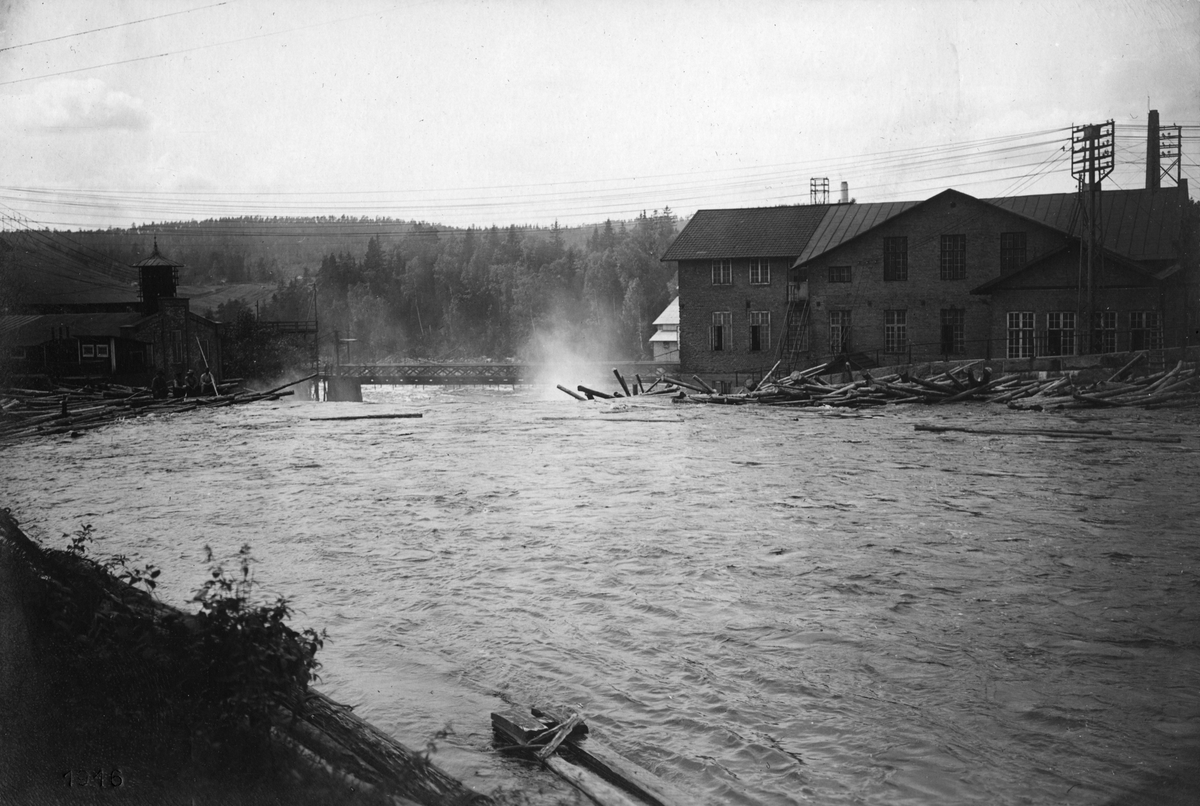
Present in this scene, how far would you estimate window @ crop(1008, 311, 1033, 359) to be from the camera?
1454 inches

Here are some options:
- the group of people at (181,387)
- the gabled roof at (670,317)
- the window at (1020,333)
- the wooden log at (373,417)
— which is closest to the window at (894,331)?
the window at (1020,333)

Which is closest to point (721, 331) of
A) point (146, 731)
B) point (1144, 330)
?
point (1144, 330)

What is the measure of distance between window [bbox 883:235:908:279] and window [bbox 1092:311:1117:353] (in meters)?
8.66

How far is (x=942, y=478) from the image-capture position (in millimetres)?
15922

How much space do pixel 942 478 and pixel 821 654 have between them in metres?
9.50

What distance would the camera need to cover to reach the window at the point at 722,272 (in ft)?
152

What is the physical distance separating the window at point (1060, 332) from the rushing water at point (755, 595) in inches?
731

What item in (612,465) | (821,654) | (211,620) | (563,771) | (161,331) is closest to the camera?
(211,620)

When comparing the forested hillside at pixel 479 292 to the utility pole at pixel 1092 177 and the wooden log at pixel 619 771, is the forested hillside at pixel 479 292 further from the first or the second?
the wooden log at pixel 619 771

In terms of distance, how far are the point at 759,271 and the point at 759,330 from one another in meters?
3.06

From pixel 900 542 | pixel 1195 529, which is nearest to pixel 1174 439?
pixel 1195 529

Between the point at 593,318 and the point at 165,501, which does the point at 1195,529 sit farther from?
the point at 593,318

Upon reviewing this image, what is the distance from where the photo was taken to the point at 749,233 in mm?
47156

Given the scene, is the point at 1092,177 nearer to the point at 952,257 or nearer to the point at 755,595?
the point at 952,257
